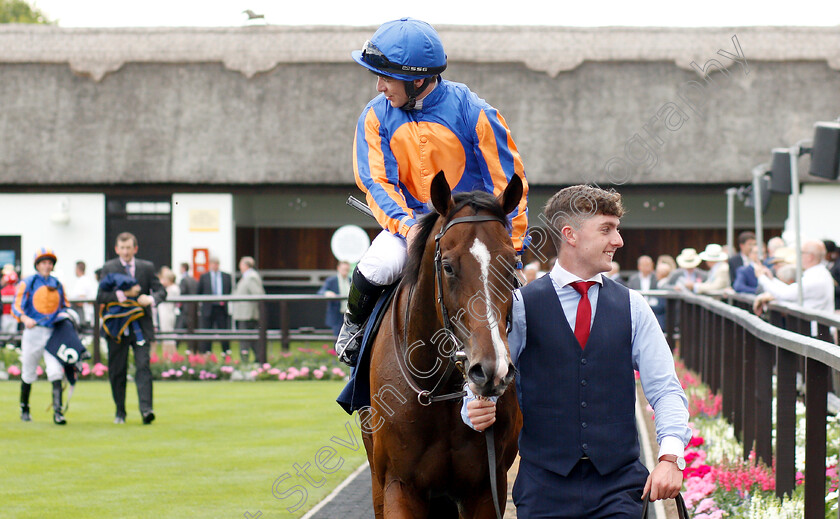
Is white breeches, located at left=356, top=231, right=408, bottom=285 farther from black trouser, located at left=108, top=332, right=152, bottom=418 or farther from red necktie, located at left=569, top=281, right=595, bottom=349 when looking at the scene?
black trouser, located at left=108, top=332, right=152, bottom=418

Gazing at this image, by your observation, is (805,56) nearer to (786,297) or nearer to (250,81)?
(250,81)

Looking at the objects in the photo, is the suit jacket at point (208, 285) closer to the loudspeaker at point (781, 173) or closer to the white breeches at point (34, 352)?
the white breeches at point (34, 352)

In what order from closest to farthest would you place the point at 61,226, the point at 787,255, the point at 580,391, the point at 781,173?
1. the point at 580,391
2. the point at 781,173
3. the point at 787,255
4. the point at 61,226

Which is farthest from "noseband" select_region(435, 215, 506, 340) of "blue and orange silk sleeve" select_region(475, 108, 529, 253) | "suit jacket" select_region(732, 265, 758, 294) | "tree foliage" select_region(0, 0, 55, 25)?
"tree foliage" select_region(0, 0, 55, 25)

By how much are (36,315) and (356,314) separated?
745 cm

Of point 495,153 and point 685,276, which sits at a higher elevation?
point 495,153

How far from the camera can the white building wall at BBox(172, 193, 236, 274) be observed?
2275cm

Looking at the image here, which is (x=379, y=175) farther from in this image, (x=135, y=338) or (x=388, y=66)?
(x=135, y=338)

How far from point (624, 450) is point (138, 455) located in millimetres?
6015

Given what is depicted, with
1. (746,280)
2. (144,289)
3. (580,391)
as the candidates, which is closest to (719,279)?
(746,280)

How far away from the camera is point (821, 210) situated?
72.8ft

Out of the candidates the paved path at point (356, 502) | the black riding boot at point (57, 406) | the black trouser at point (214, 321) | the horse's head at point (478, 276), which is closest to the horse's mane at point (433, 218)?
the horse's head at point (478, 276)

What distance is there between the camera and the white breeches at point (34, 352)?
1062 cm

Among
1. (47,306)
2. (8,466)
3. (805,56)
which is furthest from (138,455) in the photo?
(805,56)
